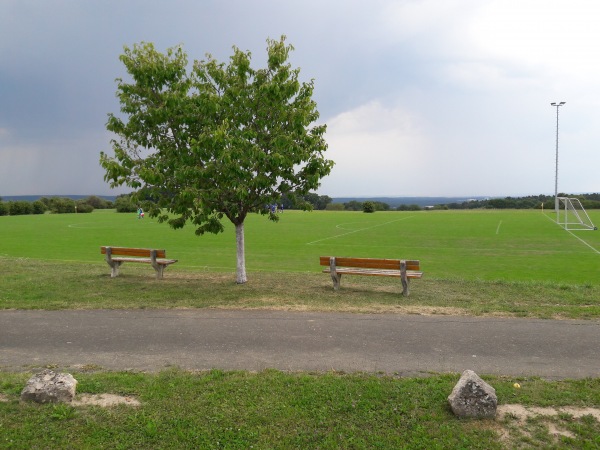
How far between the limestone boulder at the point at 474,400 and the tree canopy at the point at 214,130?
7037 millimetres

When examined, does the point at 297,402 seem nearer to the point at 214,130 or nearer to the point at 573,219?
the point at 214,130

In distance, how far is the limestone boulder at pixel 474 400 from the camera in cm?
471

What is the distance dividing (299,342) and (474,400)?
3076mm

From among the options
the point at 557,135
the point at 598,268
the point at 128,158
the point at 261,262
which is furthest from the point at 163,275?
the point at 557,135

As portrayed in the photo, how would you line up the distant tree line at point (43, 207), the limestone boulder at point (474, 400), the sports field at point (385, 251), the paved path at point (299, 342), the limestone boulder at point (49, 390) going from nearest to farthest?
1. the limestone boulder at point (474, 400)
2. the limestone boulder at point (49, 390)
3. the paved path at point (299, 342)
4. the sports field at point (385, 251)
5. the distant tree line at point (43, 207)

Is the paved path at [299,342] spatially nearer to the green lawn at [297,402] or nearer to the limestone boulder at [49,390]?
the green lawn at [297,402]

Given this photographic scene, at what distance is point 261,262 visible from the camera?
19.5 m

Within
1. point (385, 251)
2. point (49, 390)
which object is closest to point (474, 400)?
point (49, 390)

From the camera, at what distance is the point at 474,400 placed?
187 inches

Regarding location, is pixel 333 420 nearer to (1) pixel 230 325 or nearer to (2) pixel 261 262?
(1) pixel 230 325

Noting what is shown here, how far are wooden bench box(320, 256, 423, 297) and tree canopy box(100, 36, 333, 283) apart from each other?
2103mm

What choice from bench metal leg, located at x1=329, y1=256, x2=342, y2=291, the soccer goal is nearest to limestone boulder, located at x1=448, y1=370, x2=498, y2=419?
bench metal leg, located at x1=329, y1=256, x2=342, y2=291

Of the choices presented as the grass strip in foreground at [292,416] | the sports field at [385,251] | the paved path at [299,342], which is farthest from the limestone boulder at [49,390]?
the sports field at [385,251]

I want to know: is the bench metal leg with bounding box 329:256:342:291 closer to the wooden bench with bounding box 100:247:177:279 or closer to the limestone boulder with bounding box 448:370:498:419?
the wooden bench with bounding box 100:247:177:279
